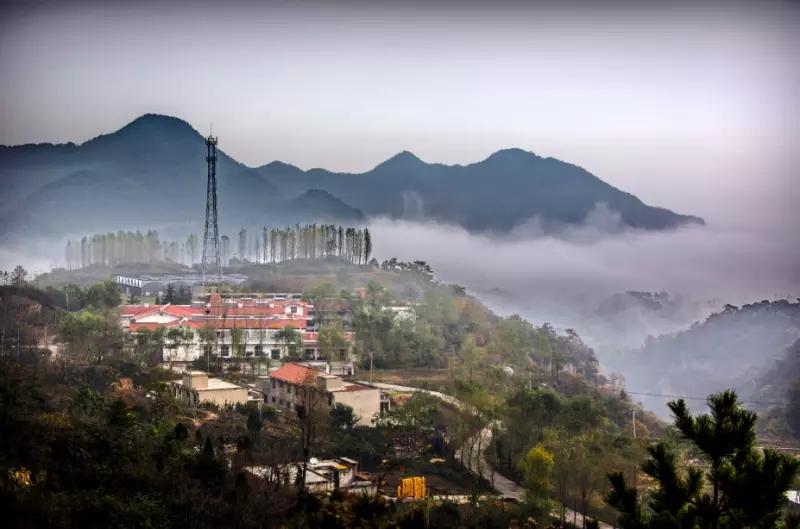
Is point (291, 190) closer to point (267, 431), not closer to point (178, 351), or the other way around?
point (178, 351)

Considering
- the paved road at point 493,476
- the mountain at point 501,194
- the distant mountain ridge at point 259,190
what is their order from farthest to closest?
the distant mountain ridge at point 259,190
the mountain at point 501,194
the paved road at point 493,476

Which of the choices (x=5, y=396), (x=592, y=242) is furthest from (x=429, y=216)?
(x=5, y=396)

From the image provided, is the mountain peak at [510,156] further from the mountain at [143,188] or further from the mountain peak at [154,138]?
the mountain peak at [154,138]

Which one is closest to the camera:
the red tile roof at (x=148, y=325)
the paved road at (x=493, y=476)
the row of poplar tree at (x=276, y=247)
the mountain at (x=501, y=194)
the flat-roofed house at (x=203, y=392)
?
the paved road at (x=493, y=476)

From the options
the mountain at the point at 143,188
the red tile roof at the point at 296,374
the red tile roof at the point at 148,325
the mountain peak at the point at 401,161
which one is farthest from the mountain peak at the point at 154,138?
the red tile roof at the point at 296,374

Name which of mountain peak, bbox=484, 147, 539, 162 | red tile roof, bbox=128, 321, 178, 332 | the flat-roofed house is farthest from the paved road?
mountain peak, bbox=484, 147, 539, 162

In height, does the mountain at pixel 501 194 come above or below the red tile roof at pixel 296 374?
above

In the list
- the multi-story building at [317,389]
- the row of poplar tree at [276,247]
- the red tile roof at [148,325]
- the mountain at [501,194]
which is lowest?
the multi-story building at [317,389]

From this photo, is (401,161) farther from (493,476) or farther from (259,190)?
(493,476)
